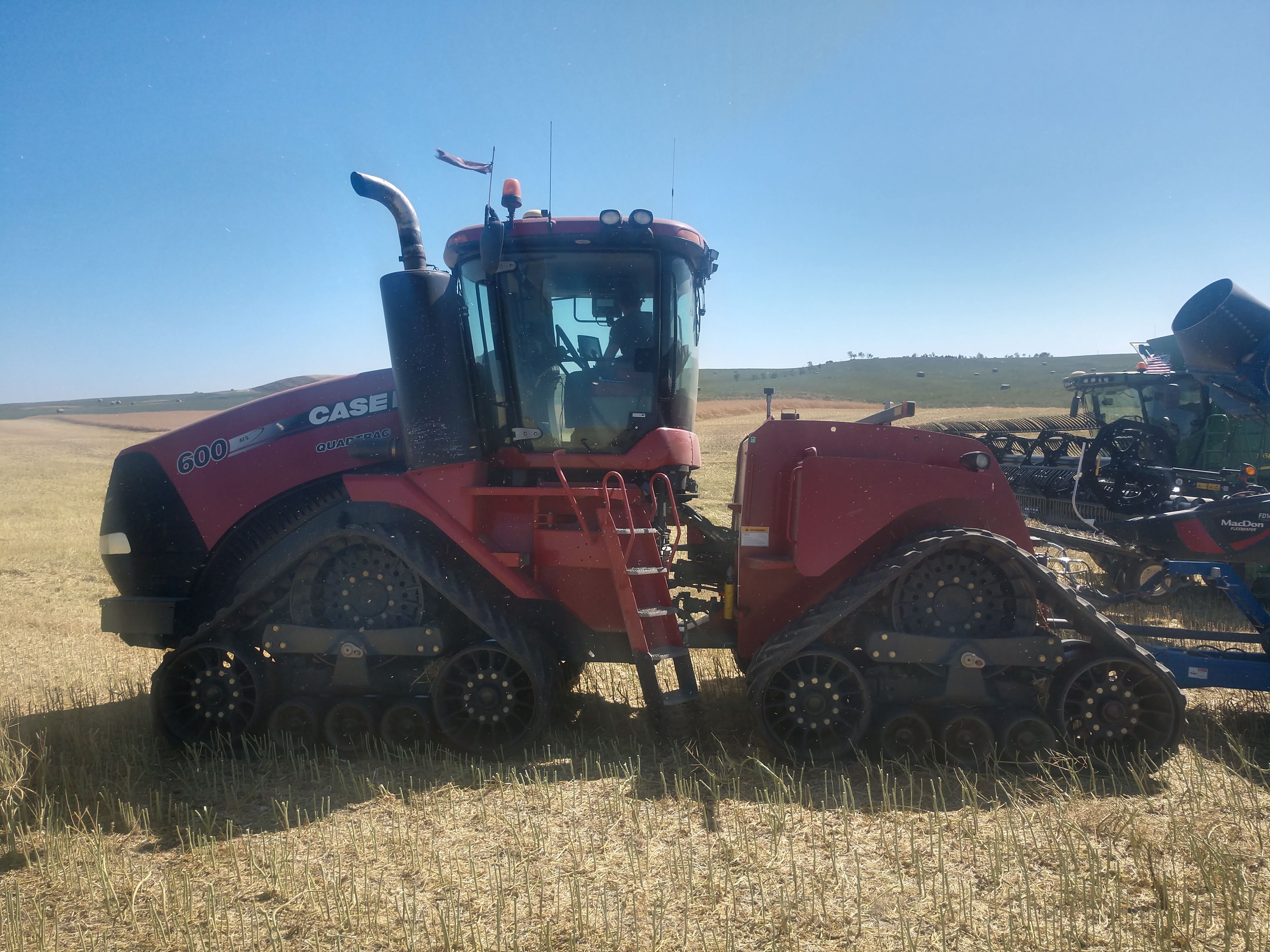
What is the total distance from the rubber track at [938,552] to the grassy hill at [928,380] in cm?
3981

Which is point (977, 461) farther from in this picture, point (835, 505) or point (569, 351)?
point (569, 351)

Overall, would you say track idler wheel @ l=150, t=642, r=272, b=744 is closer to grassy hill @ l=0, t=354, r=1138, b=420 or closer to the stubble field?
the stubble field

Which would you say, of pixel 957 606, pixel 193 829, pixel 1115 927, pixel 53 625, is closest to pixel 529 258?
pixel 957 606

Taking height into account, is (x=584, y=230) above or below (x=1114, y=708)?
above

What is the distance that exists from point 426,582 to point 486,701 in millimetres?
748

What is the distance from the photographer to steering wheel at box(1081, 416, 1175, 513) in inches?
360

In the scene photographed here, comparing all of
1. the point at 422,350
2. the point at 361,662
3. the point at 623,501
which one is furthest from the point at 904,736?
the point at 422,350

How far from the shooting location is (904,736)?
4109 mm

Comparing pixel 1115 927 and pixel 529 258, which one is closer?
pixel 1115 927

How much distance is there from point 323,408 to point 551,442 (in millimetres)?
1526

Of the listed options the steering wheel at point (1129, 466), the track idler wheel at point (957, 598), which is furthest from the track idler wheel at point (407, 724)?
the steering wheel at point (1129, 466)

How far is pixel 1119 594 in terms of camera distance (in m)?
5.32

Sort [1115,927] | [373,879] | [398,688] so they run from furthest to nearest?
[398,688]
[373,879]
[1115,927]

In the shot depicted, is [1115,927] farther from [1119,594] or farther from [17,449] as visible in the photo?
[17,449]
